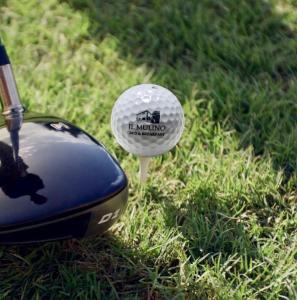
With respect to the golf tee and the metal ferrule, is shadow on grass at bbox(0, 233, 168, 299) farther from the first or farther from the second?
the metal ferrule

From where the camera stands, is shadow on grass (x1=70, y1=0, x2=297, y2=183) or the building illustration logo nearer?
the building illustration logo

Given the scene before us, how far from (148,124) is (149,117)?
29 mm

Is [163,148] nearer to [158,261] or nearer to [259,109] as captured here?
[158,261]

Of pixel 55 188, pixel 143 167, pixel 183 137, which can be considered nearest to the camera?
pixel 55 188

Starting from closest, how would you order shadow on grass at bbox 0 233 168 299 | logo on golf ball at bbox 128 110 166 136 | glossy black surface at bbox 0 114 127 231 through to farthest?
glossy black surface at bbox 0 114 127 231 < shadow on grass at bbox 0 233 168 299 < logo on golf ball at bbox 128 110 166 136

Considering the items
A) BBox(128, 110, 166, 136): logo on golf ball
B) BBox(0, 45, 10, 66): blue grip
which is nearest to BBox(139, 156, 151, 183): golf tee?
BBox(128, 110, 166, 136): logo on golf ball

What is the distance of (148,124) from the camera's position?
8.04ft

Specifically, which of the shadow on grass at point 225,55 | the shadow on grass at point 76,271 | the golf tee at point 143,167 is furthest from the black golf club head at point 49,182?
the shadow on grass at point 225,55

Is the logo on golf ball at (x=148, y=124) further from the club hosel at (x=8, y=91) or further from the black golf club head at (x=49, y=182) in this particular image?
the club hosel at (x=8, y=91)

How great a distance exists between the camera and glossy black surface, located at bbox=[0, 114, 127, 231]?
6.70ft

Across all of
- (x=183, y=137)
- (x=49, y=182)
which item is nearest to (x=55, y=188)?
(x=49, y=182)

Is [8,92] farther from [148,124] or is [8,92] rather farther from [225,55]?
[225,55]

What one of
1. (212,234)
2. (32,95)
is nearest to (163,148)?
(212,234)

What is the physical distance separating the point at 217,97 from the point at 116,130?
72 centimetres
